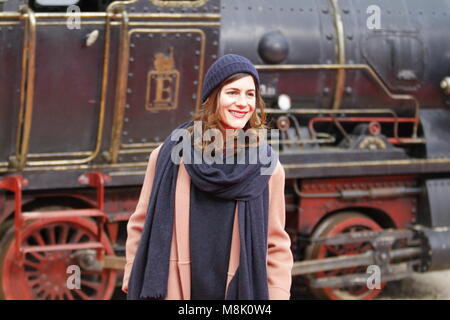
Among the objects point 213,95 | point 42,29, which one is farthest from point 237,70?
point 42,29

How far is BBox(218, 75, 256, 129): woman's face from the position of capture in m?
2.48

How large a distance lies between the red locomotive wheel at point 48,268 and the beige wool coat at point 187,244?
2.88 meters

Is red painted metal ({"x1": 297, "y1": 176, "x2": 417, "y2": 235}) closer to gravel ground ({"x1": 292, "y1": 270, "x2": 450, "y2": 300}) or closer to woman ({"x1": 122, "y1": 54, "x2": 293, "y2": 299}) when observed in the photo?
gravel ground ({"x1": 292, "y1": 270, "x2": 450, "y2": 300})

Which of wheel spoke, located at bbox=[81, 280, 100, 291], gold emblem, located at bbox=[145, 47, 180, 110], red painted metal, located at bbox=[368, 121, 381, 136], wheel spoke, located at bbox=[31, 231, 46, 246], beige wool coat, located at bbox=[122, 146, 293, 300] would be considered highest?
gold emblem, located at bbox=[145, 47, 180, 110]

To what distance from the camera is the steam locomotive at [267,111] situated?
5.07 metres

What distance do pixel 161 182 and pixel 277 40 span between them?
3.54 metres

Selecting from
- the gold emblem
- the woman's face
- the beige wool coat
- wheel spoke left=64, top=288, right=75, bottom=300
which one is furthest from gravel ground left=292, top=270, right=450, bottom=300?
the woman's face

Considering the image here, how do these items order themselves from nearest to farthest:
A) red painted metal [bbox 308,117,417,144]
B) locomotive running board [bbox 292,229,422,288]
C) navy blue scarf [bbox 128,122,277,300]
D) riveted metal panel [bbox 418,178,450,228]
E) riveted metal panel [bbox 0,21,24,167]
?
navy blue scarf [bbox 128,122,277,300] → riveted metal panel [bbox 0,21,24,167] → locomotive running board [bbox 292,229,422,288] → red painted metal [bbox 308,117,417,144] → riveted metal panel [bbox 418,178,450,228]

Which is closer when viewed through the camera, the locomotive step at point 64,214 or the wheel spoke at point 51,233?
the locomotive step at point 64,214

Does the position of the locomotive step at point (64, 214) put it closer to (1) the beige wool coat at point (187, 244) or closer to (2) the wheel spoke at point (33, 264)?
(2) the wheel spoke at point (33, 264)

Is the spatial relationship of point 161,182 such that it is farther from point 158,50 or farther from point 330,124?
point 330,124

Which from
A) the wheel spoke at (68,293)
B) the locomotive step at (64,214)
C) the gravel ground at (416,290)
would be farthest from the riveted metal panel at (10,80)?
the gravel ground at (416,290)

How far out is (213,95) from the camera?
253 centimetres

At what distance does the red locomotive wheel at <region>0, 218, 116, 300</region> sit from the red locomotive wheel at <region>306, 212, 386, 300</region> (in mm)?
1666
